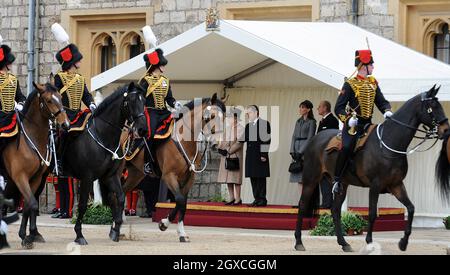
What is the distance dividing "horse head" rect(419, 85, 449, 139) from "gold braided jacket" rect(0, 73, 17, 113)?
5601 mm

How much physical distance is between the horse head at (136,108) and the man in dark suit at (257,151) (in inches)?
182

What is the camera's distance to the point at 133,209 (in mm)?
23656

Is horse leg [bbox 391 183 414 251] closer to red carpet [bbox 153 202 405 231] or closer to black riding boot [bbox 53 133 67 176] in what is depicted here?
red carpet [bbox 153 202 405 231]

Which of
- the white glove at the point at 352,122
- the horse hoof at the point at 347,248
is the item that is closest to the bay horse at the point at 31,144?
the white glove at the point at 352,122

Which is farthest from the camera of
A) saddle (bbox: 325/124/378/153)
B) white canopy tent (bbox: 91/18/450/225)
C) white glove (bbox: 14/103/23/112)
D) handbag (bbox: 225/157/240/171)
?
handbag (bbox: 225/157/240/171)

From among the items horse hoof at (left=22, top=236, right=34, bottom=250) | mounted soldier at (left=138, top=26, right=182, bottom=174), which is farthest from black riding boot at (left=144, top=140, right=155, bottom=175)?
horse hoof at (left=22, top=236, right=34, bottom=250)

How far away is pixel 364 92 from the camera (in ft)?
52.3

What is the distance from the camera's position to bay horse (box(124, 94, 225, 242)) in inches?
688

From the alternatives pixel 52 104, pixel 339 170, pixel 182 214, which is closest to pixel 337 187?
pixel 339 170

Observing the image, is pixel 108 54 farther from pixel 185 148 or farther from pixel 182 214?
pixel 182 214

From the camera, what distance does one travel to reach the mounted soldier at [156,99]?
17500mm

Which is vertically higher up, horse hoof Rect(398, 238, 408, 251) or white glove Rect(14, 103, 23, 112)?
white glove Rect(14, 103, 23, 112)
